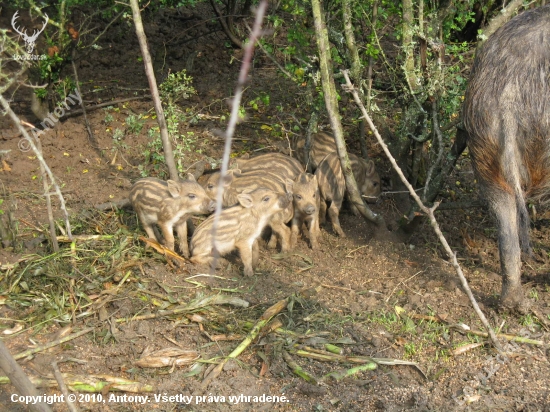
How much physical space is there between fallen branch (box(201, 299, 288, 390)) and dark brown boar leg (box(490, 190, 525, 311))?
159 centimetres

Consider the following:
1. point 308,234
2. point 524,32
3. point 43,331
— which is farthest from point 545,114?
point 43,331

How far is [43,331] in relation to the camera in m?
4.57

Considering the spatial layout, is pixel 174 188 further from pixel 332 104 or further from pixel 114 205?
pixel 332 104

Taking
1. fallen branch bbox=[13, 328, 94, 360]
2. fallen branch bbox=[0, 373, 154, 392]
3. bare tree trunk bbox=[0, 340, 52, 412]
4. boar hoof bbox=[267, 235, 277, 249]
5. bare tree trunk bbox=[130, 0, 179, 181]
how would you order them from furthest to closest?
boar hoof bbox=[267, 235, 277, 249] < bare tree trunk bbox=[130, 0, 179, 181] < fallen branch bbox=[13, 328, 94, 360] < fallen branch bbox=[0, 373, 154, 392] < bare tree trunk bbox=[0, 340, 52, 412]

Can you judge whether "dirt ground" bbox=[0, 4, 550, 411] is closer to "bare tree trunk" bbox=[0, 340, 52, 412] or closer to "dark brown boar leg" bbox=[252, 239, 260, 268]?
"dark brown boar leg" bbox=[252, 239, 260, 268]

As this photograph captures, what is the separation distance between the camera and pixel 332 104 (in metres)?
5.56

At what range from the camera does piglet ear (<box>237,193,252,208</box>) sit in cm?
569

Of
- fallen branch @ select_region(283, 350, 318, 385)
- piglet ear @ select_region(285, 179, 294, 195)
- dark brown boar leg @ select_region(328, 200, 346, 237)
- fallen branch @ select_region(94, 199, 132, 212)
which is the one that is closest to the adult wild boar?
fallen branch @ select_region(283, 350, 318, 385)

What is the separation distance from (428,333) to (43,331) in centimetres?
263

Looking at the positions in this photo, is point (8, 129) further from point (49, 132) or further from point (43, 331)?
point (43, 331)

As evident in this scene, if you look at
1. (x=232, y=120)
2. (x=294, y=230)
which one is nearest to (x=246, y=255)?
(x=294, y=230)

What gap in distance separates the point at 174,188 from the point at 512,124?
8.85 ft

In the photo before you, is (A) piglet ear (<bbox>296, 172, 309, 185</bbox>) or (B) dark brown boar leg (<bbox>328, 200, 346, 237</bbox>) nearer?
(A) piglet ear (<bbox>296, 172, 309, 185</bbox>)

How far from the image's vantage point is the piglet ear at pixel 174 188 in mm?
5594
